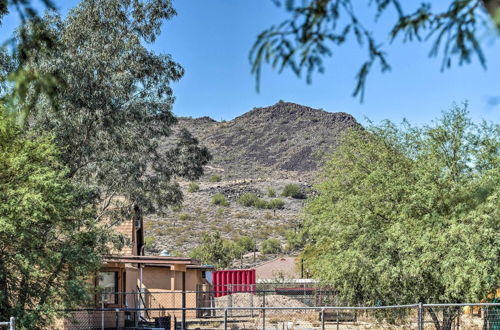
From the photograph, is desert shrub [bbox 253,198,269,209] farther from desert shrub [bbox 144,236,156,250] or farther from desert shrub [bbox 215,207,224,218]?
desert shrub [bbox 144,236,156,250]

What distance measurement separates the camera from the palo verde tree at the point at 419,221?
26531mm

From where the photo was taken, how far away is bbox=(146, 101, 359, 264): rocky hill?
10838 cm

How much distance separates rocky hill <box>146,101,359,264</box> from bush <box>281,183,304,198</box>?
1093 millimetres

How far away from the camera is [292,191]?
419ft

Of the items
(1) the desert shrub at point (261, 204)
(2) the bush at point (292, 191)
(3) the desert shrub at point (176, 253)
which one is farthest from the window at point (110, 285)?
(2) the bush at point (292, 191)

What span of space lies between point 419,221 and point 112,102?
13.2m

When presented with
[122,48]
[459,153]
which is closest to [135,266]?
[122,48]

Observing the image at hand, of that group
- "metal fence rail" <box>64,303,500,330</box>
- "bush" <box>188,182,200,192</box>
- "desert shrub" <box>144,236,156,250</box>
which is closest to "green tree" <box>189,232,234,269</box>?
"desert shrub" <box>144,236,156,250</box>

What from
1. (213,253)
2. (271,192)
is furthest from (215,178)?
(213,253)

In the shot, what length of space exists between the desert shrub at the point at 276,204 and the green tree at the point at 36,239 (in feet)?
317

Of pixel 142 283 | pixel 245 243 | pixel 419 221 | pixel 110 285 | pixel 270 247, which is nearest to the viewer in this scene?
pixel 419 221

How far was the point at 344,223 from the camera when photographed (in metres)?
32.6

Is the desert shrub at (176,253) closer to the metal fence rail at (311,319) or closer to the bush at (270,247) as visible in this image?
the bush at (270,247)

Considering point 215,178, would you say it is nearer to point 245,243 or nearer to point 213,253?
point 245,243
